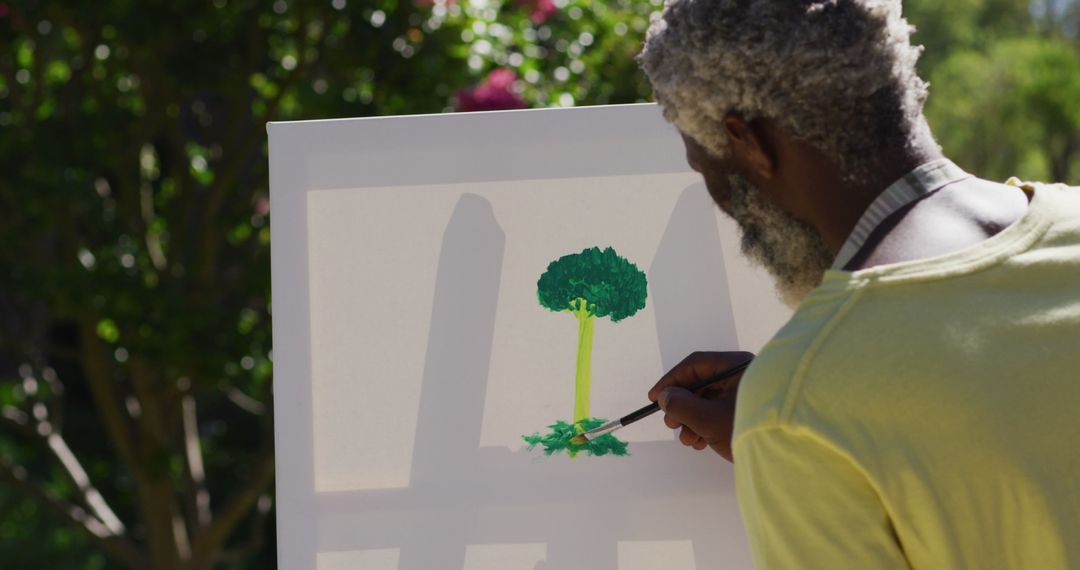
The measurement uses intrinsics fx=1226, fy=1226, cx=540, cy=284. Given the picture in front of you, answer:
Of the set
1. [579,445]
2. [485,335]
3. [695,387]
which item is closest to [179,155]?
[485,335]

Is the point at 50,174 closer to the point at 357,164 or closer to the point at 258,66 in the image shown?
the point at 258,66

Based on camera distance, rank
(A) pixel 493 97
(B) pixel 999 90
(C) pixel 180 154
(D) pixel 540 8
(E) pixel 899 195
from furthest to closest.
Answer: (B) pixel 999 90 → (C) pixel 180 154 → (D) pixel 540 8 → (A) pixel 493 97 → (E) pixel 899 195

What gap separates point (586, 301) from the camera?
174 cm

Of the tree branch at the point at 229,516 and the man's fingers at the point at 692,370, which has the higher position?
the tree branch at the point at 229,516

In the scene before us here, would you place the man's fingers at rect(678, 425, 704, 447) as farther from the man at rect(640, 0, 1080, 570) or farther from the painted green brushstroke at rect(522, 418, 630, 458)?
the man at rect(640, 0, 1080, 570)

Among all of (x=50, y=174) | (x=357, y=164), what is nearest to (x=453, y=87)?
(x=50, y=174)

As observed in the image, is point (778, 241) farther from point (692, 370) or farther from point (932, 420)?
point (692, 370)

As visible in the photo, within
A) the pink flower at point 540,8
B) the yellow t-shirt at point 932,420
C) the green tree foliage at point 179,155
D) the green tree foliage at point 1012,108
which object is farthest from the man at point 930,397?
the green tree foliage at point 1012,108

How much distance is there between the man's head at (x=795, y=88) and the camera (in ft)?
3.47

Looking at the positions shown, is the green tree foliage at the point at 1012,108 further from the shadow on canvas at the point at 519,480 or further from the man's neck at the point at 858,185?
the man's neck at the point at 858,185

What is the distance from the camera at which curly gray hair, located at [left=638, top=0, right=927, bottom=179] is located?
3.47 feet

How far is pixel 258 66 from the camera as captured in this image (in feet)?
11.6

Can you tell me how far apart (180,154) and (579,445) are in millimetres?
2579

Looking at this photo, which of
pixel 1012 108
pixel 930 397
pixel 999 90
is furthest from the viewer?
pixel 999 90
